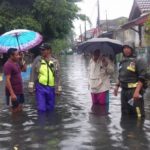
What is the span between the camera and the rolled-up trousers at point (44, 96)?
9.44m

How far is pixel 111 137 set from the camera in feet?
24.4

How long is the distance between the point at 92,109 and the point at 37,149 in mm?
3782

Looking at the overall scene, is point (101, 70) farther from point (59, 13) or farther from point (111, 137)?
point (59, 13)

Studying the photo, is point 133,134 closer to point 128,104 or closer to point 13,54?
point 128,104

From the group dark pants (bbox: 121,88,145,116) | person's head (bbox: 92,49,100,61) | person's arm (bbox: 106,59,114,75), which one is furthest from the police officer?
person's head (bbox: 92,49,100,61)

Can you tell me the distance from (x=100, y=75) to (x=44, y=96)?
1296 mm

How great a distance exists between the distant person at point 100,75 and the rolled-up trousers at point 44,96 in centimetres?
91

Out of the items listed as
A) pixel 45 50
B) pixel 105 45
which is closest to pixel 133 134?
pixel 105 45

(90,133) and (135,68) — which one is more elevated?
(135,68)

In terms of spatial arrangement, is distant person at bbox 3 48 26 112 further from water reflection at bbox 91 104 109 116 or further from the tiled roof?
the tiled roof

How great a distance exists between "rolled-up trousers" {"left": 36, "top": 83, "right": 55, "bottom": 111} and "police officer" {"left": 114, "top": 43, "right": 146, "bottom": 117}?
1.64 m

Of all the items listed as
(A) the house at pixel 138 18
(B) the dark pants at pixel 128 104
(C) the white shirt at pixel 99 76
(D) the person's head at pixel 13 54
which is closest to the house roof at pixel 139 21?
(A) the house at pixel 138 18

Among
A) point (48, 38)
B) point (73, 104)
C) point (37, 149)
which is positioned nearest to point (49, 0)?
point (48, 38)

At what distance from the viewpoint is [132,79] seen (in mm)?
8430
